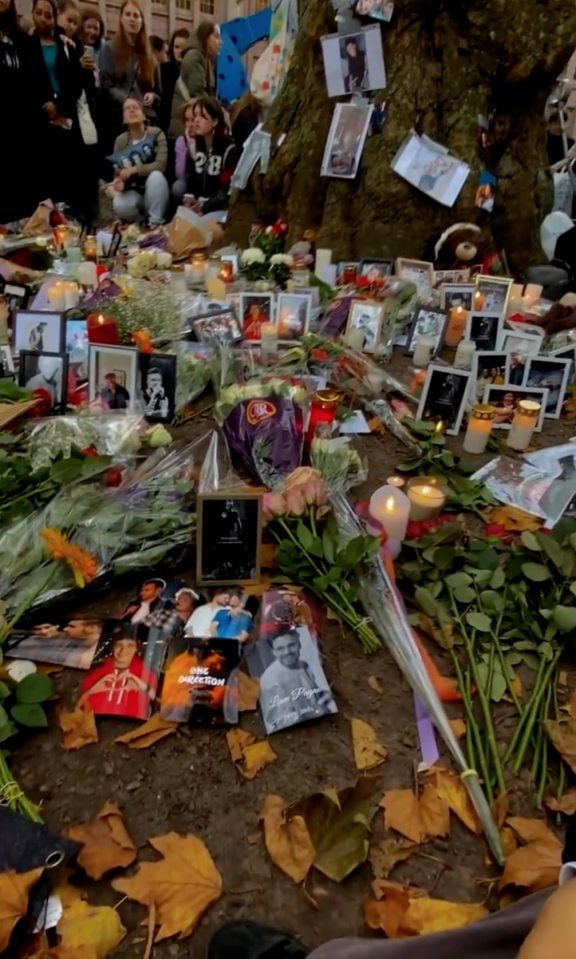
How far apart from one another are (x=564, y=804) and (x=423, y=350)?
243 centimetres

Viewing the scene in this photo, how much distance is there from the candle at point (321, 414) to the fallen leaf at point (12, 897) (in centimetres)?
166

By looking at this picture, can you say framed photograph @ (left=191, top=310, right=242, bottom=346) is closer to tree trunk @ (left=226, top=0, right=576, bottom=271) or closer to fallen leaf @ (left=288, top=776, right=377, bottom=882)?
tree trunk @ (left=226, top=0, right=576, bottom=271)

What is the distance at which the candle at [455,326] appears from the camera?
11.9 ft

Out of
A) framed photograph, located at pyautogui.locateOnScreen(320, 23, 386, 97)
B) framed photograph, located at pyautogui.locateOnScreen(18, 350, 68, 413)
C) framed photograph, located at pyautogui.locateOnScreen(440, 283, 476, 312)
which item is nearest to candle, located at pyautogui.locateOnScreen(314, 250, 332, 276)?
framed photograph, located at pyautogui.locateOnScreen(440, 283, 476, 312)

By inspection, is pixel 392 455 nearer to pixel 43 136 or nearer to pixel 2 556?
pixel 2 556

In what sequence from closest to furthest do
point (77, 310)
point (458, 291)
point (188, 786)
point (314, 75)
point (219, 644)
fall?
point (188, 786) → point (219, 644) → point (77, 310) → point (458, 291) → point (314, 75)

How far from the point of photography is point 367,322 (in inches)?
139

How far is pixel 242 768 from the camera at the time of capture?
1462mm

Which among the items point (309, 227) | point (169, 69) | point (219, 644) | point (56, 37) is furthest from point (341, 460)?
point (169, 69)

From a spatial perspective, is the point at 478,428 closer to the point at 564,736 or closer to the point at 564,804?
the point at 564,736

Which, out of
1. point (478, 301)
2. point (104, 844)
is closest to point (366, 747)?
point (104, 844)

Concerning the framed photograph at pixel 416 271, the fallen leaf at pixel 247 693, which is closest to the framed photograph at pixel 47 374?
the fallen leaf at pixel 247 693

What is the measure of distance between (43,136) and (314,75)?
2.62 metres

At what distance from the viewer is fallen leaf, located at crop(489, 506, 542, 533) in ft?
7.22
